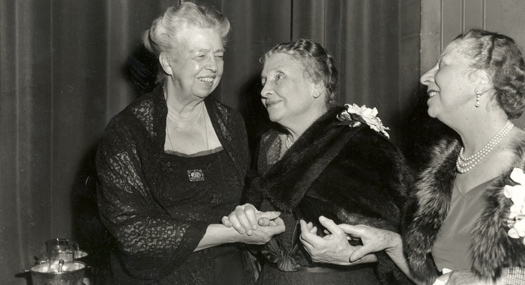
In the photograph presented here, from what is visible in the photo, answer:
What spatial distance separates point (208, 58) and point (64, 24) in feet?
4.40

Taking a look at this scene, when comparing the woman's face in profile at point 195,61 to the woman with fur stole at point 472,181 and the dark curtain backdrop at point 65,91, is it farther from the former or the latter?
the dark curtain backdrop at point 65,91

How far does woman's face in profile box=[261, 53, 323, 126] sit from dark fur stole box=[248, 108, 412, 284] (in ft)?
0.61

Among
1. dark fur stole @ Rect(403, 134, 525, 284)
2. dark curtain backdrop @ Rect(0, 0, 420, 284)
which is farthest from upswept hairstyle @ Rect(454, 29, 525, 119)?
dark curtain backdrop @ Rect(0, 0, 420, 284)

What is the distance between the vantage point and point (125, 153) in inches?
82.4

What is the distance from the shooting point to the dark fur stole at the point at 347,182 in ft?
6.68

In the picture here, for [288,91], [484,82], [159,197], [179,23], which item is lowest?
[159,197]

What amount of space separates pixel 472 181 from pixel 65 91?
94.0 inches

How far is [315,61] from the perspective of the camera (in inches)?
91.8

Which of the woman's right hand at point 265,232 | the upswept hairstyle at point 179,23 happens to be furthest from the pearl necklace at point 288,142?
the upswept hairstyle at point 179,23

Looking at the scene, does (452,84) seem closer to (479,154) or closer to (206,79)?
(479,154)

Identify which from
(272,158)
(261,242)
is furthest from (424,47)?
(261,242)

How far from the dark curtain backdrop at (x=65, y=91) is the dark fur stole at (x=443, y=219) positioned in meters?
1.57

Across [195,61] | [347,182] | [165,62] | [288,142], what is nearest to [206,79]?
[195,61]

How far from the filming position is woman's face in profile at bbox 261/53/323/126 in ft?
7.45
